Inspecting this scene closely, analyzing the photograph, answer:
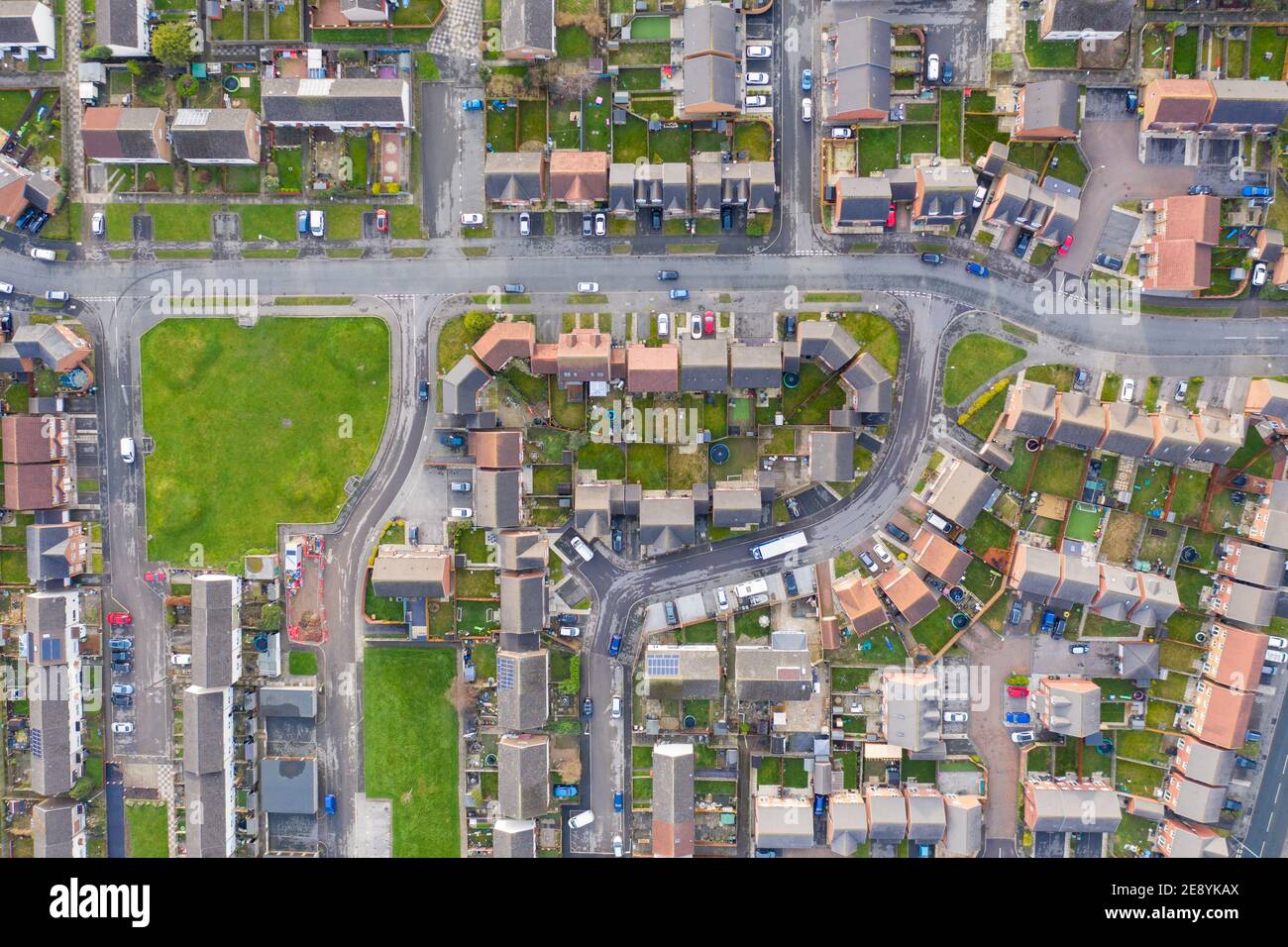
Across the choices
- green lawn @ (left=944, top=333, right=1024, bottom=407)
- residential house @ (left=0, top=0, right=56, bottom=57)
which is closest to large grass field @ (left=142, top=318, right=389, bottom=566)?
residential house @ (left=0, top=0, right=56, bottom=57)

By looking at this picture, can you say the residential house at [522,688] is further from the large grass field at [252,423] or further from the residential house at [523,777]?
the large grass field at [252,423]

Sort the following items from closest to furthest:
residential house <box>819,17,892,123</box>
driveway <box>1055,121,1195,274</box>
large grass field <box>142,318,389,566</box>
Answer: residential house <box>819,17,892,123</box>, driveway <box>1055,121,1195,274</box>, large grass field <box>142,318,389,566</box>

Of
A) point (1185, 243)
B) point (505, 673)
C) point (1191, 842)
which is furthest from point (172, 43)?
point (1191, 842)

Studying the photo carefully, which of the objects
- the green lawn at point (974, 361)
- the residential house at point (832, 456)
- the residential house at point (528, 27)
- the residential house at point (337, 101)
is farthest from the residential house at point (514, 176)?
the green lawn at point (974, 361)

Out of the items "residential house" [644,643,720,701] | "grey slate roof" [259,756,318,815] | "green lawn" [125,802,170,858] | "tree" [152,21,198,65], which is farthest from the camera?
"green lawn" [125,802,170,858]

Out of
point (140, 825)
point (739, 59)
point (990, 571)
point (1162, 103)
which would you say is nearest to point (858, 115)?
point (739, 59)

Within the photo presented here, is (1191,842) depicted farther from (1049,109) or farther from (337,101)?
(337,101)

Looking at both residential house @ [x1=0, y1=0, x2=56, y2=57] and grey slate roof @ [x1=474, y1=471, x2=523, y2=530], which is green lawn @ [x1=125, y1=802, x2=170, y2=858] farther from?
residential house @ [x1=0, y1=0, x2=56, y2=57]
